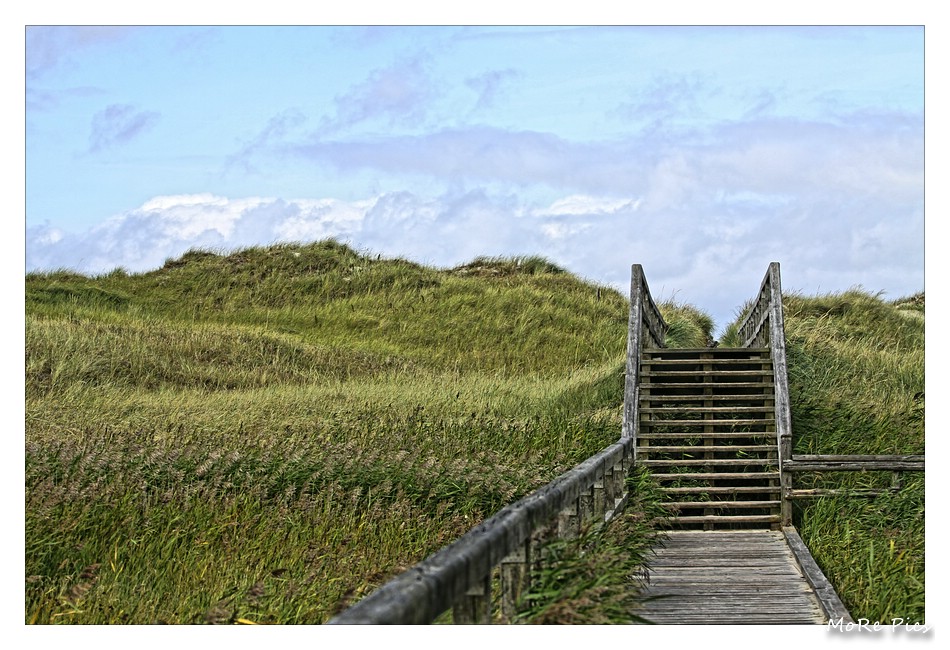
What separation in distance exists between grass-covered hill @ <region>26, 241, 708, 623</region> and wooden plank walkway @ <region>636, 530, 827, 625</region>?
1.88 m

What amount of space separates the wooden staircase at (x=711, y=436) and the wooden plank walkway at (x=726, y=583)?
126 cm

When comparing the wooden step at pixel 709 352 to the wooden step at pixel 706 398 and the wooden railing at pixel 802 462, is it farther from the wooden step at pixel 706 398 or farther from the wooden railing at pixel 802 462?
the wooden railing at pixel 802 462

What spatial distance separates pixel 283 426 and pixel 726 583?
768 centimetres

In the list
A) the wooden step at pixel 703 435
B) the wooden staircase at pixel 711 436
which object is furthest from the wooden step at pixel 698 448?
the wooden step at pixel 703 435

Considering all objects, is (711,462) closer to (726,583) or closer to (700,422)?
(700,422)

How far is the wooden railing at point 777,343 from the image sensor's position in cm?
1272

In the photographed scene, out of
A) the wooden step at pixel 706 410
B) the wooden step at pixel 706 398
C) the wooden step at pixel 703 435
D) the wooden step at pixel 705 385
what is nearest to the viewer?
the wooden step at pixel 703 435

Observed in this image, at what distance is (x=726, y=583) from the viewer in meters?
8.66

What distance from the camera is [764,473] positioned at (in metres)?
13.1

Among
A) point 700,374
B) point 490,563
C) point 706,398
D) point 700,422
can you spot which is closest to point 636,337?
point 700,374

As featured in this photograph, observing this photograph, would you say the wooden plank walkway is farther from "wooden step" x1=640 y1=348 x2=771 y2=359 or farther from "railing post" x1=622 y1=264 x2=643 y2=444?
"wooden step" x1=640 y1=348 x2=771 y2=359

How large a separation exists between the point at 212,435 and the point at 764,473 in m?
6.93
